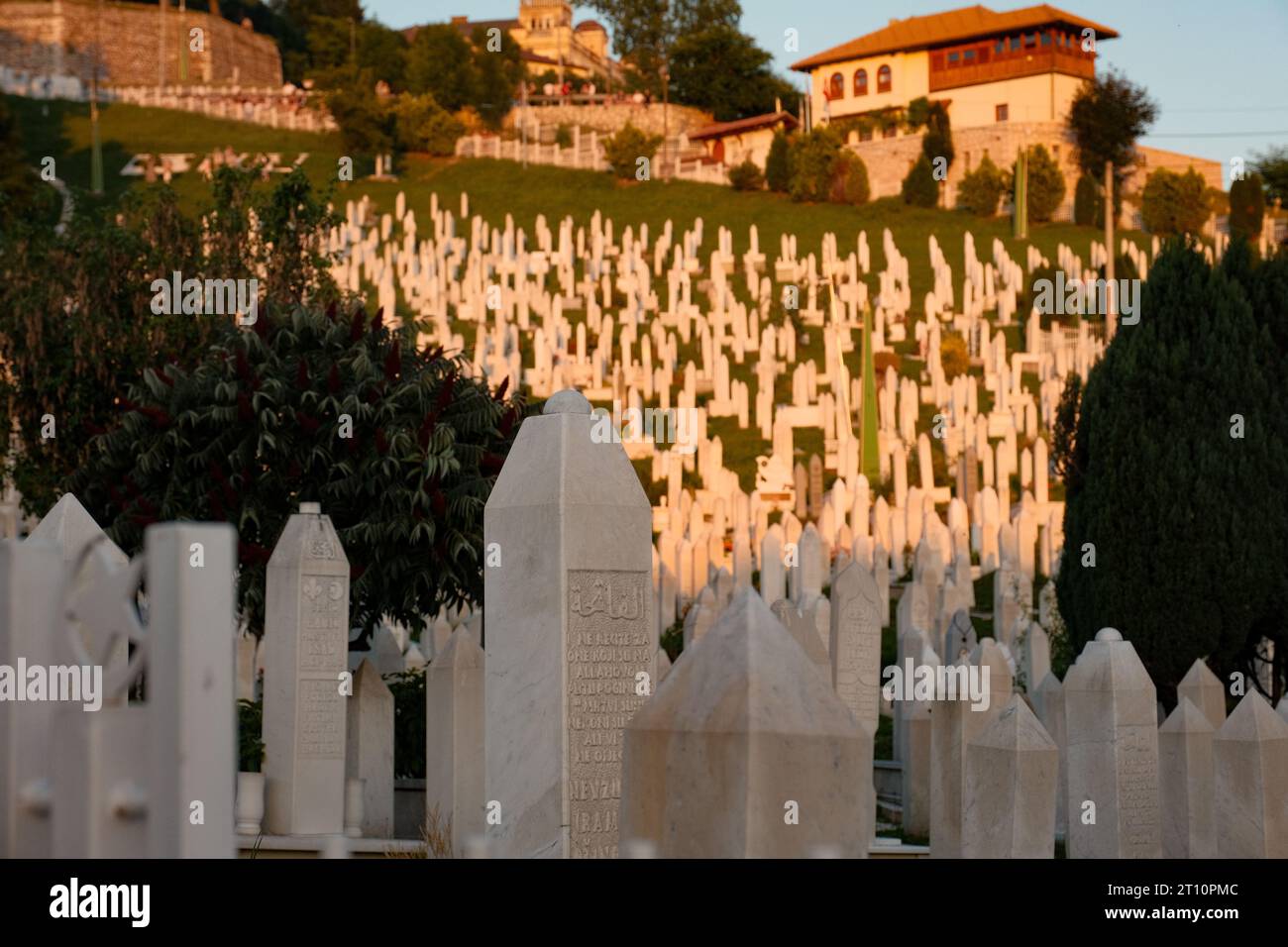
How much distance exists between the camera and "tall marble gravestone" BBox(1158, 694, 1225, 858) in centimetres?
1298

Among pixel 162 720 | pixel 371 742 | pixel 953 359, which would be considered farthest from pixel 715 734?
pixel 953 359

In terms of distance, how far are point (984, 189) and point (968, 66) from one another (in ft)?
66.8

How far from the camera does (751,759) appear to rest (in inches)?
239

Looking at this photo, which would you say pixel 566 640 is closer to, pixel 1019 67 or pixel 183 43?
pixel 1019 67

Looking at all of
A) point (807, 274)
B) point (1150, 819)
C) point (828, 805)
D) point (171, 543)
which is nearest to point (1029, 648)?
point (1150, 819)

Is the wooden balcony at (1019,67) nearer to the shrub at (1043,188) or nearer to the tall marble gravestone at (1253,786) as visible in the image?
the shrub at (1043,188)

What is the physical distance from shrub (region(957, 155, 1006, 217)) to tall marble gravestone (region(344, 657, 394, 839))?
52965 millimetres

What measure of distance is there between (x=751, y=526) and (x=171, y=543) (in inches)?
900

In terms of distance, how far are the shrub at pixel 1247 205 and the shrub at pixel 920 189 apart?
33.0 ft

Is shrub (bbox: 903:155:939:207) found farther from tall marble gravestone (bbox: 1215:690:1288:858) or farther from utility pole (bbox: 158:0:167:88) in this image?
tall marble gravestone (bbox: 1215:690:1288:858)

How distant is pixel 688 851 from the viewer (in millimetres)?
6219

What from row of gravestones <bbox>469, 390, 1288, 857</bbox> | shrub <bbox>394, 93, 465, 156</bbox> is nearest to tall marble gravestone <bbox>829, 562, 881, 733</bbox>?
row of gravestones <bbox>469, 390, 1288, 857</bbox>

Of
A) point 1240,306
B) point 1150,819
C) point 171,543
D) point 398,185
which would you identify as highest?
point 398,185
